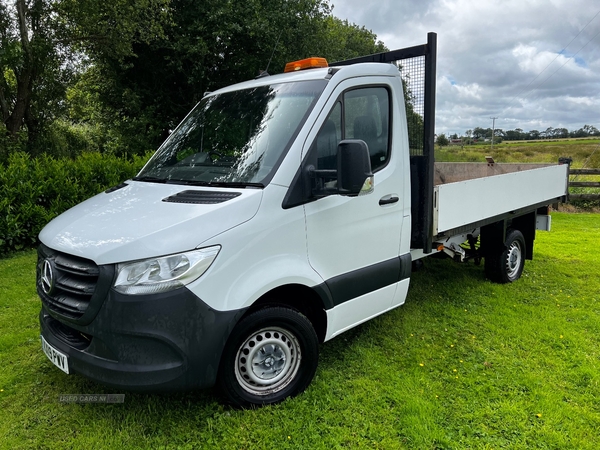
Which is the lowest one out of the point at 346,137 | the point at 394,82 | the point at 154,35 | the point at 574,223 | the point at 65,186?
the point at 574,223

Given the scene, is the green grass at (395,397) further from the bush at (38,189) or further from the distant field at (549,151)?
the distant field at (549,151)

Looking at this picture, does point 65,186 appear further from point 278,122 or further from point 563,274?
point 563,274

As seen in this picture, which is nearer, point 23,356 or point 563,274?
point 23,356

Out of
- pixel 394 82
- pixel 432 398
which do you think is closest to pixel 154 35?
pixel 394 82

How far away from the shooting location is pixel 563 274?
645 centimetres

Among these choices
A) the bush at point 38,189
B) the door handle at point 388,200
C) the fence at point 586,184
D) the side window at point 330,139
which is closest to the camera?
the side window at point 330,139

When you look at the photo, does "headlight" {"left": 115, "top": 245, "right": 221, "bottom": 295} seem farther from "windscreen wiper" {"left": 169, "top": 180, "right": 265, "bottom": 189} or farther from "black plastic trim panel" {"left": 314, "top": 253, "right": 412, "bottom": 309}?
"black plastic trim panel" {"left": 314, "top": 253, "right": 412, "bottom": 309}

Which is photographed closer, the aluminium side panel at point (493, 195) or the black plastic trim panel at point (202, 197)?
the black plastic trim panel at point (202, 197)

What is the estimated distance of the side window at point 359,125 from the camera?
326 centimetres

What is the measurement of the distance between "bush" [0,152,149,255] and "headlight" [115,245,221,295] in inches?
232

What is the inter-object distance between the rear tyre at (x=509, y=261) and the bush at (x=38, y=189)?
23.0 ft

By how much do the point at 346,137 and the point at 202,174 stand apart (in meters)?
1.13

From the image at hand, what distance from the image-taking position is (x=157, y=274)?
2.55 meters

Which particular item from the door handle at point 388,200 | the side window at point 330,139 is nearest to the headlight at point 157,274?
the side window at point 330,139
